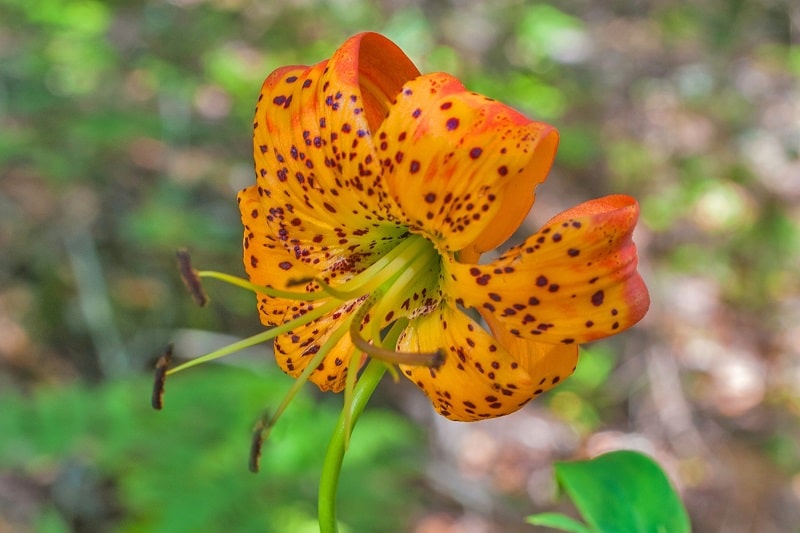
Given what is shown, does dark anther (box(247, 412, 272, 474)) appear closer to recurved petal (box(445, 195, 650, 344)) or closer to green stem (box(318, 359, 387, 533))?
green stem (box(318, 359, 387, 533))

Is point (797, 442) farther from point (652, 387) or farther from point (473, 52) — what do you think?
point (473, 52)

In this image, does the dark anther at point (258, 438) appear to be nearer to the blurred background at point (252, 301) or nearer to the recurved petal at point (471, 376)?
the recurved petal at point (471, 376)

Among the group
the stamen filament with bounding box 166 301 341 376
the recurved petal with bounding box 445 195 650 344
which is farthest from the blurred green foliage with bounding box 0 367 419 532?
the recurved petal with bounding box 445 195 650 344

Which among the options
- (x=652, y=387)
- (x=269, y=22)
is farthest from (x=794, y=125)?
(x=269, y=22)

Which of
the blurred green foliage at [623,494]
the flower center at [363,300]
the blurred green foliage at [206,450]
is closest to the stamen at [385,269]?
the flower center at [363,300]

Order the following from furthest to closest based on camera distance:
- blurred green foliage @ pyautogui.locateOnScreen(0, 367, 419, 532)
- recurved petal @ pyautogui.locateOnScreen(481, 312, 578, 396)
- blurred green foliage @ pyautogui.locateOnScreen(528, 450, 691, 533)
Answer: blurred green foliage @ pyautogui.locateOnScreen(0, 367, 419, 532) → blurred green foliage @ pyautogui.locateOnScreen(528, 450, 691, 533) → recurved petal @ pyautogui.locateOnScreen(481, 312, 578, 396)

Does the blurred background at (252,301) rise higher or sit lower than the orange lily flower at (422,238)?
lower

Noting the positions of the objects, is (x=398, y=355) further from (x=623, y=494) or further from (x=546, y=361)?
(x=623, y=494)
